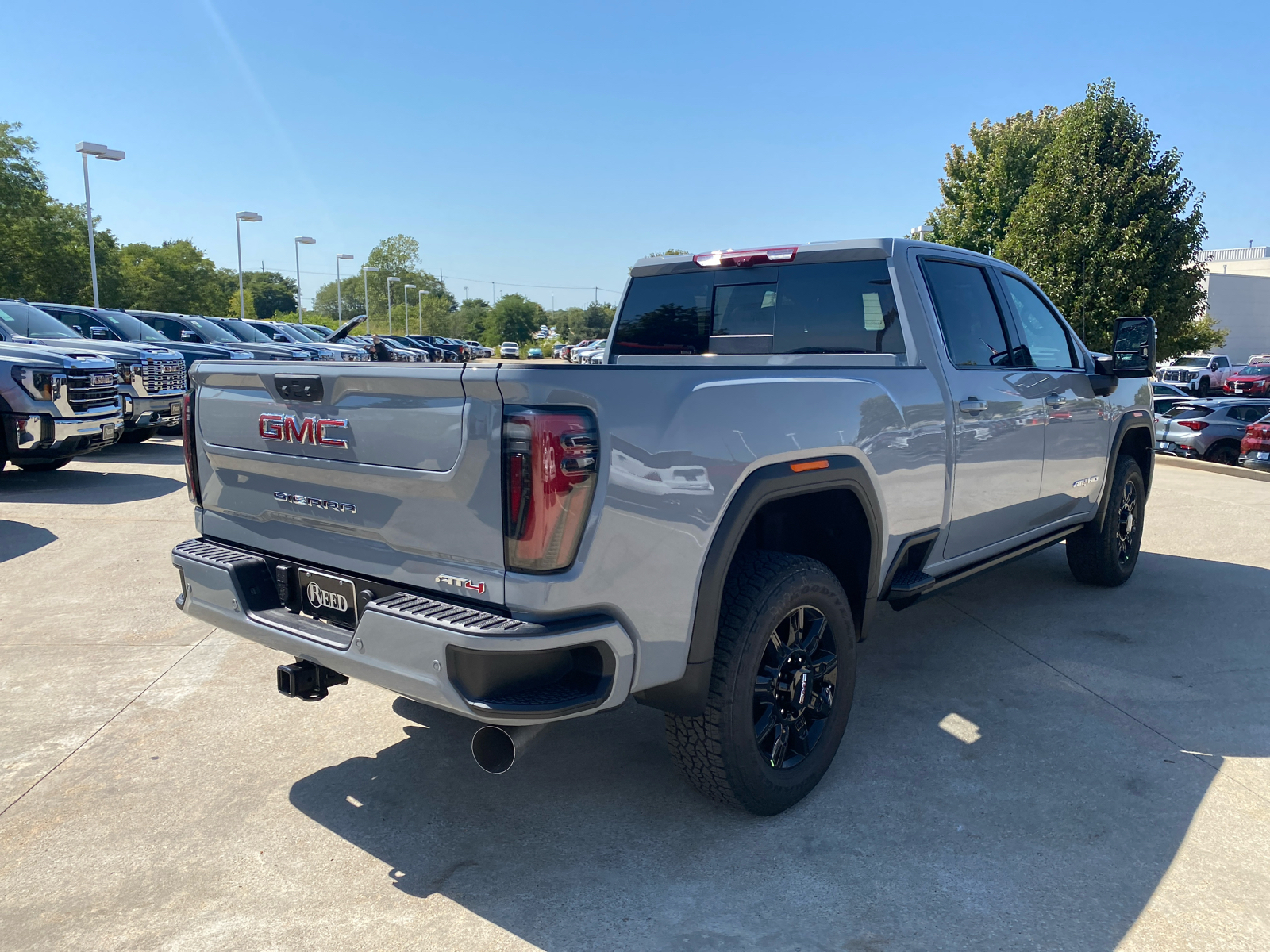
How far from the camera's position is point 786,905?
2650mm

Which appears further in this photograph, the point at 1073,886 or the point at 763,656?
the point at 763,656

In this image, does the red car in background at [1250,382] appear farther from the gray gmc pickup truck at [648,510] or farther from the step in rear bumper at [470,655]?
the step in rear bumper at [470,655]

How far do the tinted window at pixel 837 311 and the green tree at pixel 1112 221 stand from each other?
19.4 metres

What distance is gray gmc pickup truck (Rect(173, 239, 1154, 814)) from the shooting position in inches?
94.7

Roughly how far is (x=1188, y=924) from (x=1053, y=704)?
5.40 feet

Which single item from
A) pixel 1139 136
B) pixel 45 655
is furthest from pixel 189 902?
pixel 1139 136

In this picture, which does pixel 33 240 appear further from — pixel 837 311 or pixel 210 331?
pixel 837 311

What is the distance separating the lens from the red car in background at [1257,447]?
13.0 metres

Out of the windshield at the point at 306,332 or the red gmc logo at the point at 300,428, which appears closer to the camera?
the red gmc logo at the point at 300,428

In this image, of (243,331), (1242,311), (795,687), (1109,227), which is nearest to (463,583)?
(795,687)

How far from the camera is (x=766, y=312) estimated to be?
4371 millimetres

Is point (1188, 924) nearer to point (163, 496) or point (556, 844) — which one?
point (556, 844)

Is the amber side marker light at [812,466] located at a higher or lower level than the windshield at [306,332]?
lower

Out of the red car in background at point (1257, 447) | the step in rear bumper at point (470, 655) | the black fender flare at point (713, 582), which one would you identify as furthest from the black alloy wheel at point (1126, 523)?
the red car in background at point (1257, 447)
